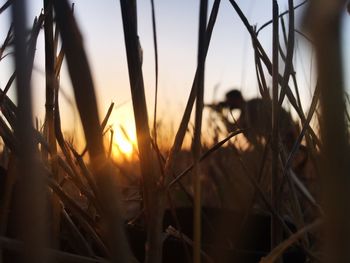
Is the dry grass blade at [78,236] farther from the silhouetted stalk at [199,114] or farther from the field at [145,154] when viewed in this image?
the silhouetted stalk at [199,114]

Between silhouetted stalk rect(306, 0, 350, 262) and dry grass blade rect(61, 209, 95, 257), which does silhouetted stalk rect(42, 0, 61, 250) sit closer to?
dry grass blade rect(61, 209, 95, 257)

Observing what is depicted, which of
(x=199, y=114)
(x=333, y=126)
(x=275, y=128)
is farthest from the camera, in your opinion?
(x=275, y=128)

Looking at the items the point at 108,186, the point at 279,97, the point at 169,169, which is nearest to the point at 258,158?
the point at 279,97

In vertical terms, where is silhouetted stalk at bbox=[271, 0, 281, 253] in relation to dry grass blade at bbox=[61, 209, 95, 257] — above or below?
above

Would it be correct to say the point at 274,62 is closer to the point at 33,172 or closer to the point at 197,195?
the point at 197,195

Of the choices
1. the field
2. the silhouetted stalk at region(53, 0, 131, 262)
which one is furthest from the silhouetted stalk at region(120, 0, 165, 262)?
the silhouetted stalk at region(53, 0, 131, 262)

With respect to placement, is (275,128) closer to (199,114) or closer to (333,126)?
(199,114)

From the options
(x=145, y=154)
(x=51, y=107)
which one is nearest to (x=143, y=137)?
(x=145, y=154)
